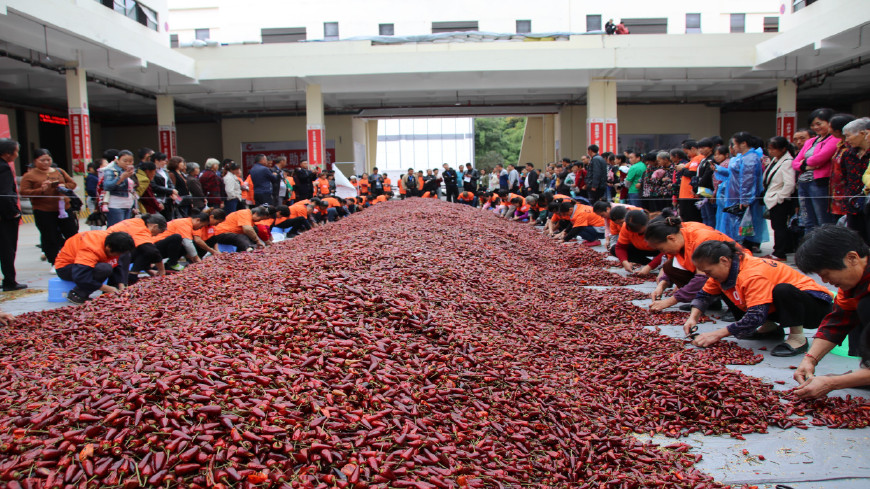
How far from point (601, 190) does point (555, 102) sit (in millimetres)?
13115

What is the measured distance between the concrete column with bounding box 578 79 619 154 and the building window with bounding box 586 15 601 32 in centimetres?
745

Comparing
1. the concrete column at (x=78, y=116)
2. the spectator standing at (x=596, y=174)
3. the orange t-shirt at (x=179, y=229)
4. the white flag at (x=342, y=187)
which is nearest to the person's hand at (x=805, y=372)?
the orange t-shirt at (x=179, y=229)

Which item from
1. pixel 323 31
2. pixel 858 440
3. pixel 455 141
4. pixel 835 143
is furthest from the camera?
pixel 455 141

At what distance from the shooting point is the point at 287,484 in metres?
1.77

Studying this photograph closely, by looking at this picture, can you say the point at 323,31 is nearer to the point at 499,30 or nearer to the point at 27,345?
the point at 499,30

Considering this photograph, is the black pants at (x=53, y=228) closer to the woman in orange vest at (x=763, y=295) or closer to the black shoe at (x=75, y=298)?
the black shoe at (x=75, y=298)

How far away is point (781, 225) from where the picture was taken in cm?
666

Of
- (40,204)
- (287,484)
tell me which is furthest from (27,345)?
(40,204)

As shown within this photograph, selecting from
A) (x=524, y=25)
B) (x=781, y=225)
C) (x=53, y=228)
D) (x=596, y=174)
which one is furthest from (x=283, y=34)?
(x=781, y=225)

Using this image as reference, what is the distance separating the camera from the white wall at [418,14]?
23.9 metres

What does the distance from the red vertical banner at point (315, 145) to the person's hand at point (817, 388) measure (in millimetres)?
16256

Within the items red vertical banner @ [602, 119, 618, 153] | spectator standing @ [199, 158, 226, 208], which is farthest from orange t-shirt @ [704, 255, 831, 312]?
red vertical banner @ [602, 119, 618, 153]

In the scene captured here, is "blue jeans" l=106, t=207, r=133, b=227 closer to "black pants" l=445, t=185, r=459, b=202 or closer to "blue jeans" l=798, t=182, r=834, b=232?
"blue jeans" l=798, t=182, r=834, b=232

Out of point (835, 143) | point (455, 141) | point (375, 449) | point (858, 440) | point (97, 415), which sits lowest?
point (858, 440)
